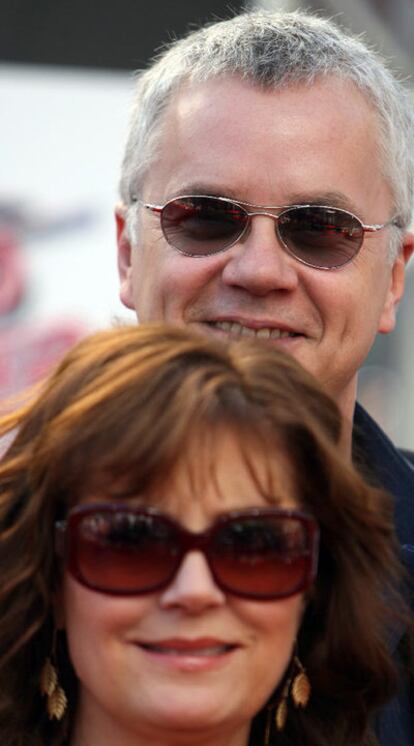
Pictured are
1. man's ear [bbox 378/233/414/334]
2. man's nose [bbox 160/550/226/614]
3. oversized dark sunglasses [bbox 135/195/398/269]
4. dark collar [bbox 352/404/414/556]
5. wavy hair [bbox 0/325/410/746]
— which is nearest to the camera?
man's nose [bbox 160/550/226/614]

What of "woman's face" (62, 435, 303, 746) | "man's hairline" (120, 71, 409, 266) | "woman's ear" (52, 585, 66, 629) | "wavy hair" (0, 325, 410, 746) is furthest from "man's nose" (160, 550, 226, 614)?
"man's hairline" (120, 71, 409, 266)

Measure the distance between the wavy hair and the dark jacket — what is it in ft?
1.19

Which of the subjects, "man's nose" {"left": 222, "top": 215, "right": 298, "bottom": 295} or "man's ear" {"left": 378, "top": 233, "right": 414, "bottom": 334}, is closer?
"man's nose" {"left": 222, "top": 215, "right": 298, "bottom": 295}

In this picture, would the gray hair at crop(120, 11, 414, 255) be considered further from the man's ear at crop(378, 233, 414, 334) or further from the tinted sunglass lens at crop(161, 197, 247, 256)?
the tinted sunglass lens at crop(161, 197, 247, 256)

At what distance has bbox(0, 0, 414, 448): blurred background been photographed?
27.4ft

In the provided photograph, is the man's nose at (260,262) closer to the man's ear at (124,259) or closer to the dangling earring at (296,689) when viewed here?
the man's ear at (124,259)

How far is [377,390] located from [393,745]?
13.6m

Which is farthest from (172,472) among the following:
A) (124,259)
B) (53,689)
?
(124,259)

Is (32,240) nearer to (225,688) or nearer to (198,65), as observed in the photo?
(198,65)

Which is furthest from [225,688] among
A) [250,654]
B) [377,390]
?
[377,390]

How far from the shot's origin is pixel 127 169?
325 centimetres

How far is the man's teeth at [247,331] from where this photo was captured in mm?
2934

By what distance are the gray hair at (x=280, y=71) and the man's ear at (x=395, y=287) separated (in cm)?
7

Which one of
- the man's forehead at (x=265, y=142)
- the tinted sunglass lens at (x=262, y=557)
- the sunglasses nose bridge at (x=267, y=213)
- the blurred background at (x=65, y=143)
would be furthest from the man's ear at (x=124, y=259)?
the blurred background at (x=65, y=143)
